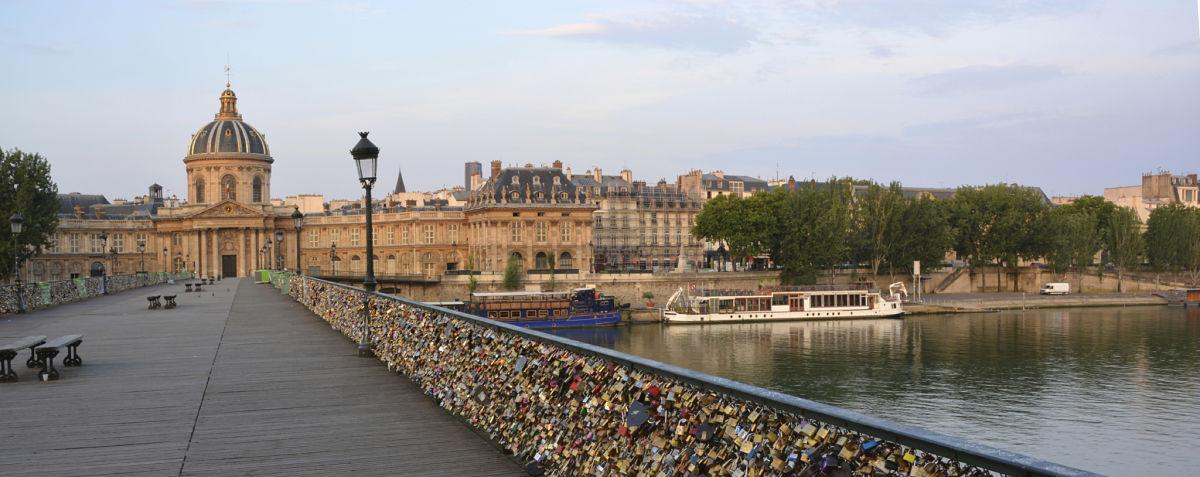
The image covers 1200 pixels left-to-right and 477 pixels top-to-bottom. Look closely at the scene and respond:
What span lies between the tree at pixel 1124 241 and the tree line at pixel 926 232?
9 centimetres

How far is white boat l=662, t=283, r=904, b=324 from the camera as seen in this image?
6656 centimetres

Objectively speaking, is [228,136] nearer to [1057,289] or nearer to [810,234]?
[810,234]

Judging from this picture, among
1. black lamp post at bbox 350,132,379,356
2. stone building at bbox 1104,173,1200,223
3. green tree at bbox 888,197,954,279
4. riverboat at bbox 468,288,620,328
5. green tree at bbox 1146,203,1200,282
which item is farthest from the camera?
stone building at bbox 1104,173,1200,223

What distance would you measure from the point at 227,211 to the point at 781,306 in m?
57.7

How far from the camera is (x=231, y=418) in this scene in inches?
352

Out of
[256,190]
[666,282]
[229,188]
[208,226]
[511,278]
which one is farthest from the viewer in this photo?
[256,190]

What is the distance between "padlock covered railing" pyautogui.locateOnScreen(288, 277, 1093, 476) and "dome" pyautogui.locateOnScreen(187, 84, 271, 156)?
91.6 metres

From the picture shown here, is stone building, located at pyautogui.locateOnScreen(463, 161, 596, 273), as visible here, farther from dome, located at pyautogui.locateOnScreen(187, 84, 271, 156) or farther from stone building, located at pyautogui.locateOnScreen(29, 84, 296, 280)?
dome, located at pyautogui.locateOnScreen(187, 84, 271, 156)

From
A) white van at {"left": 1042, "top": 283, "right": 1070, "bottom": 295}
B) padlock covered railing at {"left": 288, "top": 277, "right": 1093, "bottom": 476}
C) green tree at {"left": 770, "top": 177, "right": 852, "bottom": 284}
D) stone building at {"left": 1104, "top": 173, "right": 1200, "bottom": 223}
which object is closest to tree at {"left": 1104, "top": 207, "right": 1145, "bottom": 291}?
white van at {"left": 1042, "top": 283, "right": 1070, "bottom": 295}

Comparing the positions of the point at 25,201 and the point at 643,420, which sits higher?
the point at 25,201

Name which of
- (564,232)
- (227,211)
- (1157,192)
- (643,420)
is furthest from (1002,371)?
(1157,192)

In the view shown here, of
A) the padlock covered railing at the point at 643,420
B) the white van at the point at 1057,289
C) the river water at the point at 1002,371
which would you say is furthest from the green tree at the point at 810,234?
the padlock covered railing at the point at 643,420

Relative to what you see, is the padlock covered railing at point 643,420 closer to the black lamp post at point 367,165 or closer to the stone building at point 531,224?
the black lamp post at point 367,165

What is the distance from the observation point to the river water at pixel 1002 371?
2853 centimetres
